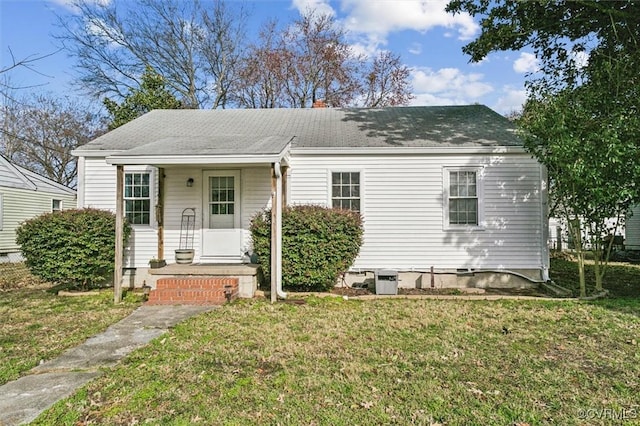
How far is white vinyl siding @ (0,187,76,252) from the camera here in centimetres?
1505

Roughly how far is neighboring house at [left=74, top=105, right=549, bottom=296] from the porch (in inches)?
47.4

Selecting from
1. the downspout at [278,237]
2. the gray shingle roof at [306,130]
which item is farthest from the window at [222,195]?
the downspout at [278,237]

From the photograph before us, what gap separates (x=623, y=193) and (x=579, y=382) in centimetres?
455

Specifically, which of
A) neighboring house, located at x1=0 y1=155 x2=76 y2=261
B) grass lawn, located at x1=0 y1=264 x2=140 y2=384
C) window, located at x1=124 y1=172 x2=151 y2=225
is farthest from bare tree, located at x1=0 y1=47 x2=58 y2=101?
neighboring house, located at x1=0 y1=155 x2=76 y2=261

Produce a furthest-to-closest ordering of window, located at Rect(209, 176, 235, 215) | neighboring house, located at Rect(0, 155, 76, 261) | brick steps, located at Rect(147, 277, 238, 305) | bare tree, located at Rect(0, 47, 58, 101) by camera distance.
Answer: neighboring house, located at Rect(0, 155, 76, 261) → window, located at Rect(209, 176, 235, 215) → brick steps, located at Rect(147, 277, 238, 305) → bare tree, located at Rect(0, 47, 58, 101)

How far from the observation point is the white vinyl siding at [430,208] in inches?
347

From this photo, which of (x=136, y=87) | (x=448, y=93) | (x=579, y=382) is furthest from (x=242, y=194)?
(x=136, y=87)

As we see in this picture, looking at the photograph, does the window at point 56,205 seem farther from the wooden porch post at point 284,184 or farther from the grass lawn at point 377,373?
the grass lawn at point 377,373

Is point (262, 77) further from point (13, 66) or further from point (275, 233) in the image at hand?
point (13, 66)

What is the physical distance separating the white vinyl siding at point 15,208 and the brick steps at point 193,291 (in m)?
10.8

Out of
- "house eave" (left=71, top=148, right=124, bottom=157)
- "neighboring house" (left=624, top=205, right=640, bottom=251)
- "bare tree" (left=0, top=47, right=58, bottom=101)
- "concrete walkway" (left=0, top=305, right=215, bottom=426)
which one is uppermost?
"bare tree" (left=0, top=47, right=58, bottom=101)

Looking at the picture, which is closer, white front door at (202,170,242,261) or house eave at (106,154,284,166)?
house eave at (106,154,284,166)

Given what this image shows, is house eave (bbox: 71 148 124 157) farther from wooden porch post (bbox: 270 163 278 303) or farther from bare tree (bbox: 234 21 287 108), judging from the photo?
bare tree (bbox: 234 21 287 108)

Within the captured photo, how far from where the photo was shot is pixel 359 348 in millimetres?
4668
